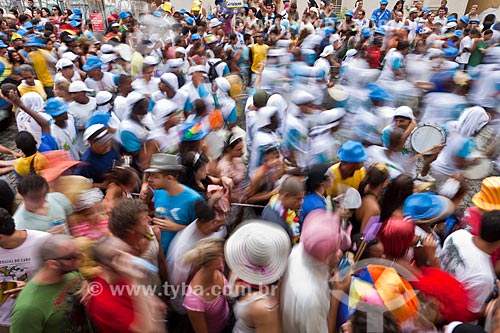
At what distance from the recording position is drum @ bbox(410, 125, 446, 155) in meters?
4.70

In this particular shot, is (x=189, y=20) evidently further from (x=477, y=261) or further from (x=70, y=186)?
(x=477, y=261)

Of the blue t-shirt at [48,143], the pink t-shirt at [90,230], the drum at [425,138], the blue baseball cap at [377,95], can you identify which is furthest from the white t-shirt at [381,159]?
the blue t-shirt at [48,143]

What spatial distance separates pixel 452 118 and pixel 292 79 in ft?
9.18

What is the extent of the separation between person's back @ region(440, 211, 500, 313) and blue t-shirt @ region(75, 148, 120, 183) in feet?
10.9

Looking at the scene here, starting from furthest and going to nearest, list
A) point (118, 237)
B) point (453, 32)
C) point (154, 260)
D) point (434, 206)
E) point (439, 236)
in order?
point (453, 32)
point (439, 236)
point (434, 206)
point (154, 260)
point (118, 237)

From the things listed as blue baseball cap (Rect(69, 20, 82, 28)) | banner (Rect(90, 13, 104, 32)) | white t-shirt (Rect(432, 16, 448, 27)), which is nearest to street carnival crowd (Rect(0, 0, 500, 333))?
blue baseball cap (Rect(69, 20, 82, 28))

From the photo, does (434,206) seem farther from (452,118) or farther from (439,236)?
(452,118)

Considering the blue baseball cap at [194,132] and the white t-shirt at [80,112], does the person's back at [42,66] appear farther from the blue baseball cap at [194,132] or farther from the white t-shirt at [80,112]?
the blue baseball cap at [194,132]

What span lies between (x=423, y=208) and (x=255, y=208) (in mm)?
1603

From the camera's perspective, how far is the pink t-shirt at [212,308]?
232 centimetres

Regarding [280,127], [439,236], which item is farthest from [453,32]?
[439,236]

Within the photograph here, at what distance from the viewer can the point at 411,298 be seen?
215 cm

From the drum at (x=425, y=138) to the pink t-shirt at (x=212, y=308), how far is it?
132 inches

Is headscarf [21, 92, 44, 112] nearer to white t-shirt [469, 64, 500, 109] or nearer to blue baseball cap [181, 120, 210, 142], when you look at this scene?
blue baseball cap [181, 120, 210, 142]
